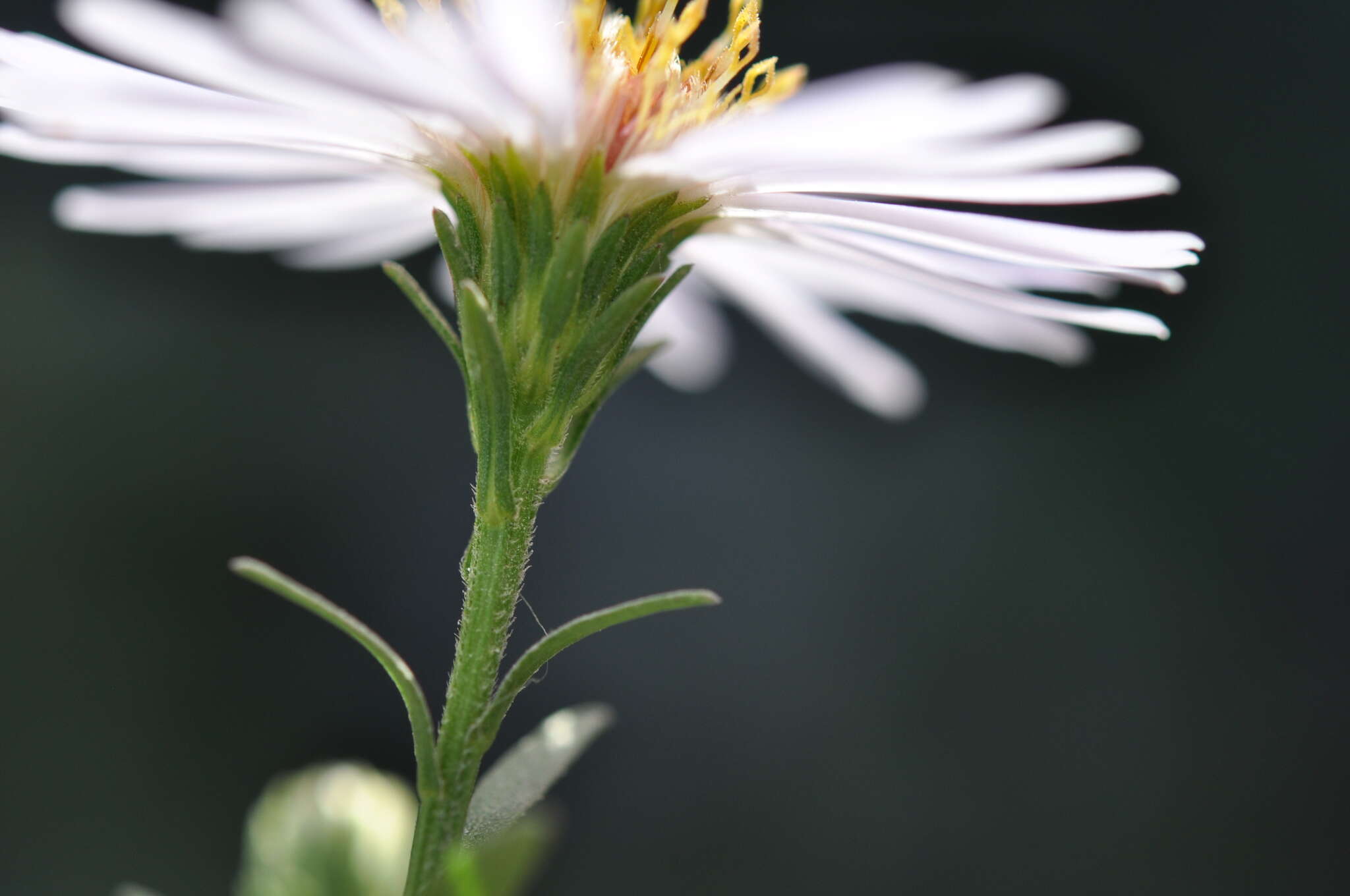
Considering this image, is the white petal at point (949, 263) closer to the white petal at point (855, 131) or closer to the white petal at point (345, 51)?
the white petal at point (855, 131)

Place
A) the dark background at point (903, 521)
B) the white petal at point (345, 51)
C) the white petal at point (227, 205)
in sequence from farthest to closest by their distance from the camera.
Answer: the dark background at point (903, 521)
the white petal at point (227, 205)
the white petal at point (345, 51)

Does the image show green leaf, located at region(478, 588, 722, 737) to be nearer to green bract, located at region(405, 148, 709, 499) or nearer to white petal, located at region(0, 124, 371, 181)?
green bract, located at region(405, 148, 709, 499)

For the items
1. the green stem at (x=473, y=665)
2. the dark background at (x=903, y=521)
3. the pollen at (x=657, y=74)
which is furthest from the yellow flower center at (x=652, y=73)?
the dark background at (x=903, y=521)

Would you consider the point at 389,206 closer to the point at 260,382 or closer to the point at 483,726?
the point at 483,726

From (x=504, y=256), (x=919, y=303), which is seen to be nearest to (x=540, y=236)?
(x=504, y=256)

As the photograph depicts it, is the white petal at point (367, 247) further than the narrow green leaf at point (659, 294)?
Yes

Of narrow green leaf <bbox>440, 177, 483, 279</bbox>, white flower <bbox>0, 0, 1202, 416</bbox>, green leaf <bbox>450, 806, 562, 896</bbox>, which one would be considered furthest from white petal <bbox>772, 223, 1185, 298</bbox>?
green leaf <bbox>450, 806, 562, 896</bbox>
